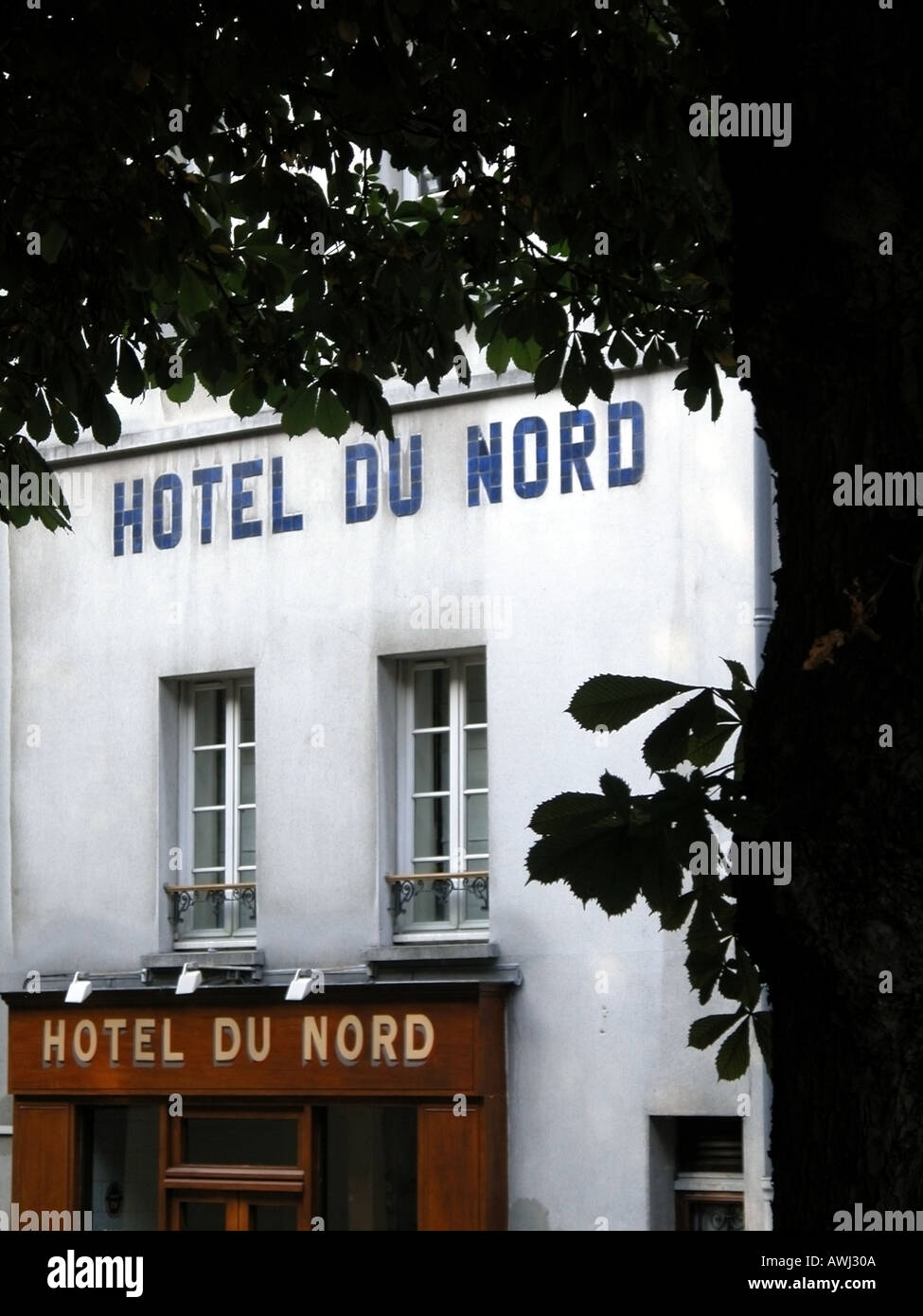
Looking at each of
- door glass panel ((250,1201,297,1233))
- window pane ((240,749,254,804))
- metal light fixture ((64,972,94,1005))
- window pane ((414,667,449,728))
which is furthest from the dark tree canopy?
metal light fixture ((64,972,94,1005))

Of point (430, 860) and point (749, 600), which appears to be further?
point (430, 860)

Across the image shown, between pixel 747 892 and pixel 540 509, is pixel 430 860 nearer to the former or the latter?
pixel 540 509

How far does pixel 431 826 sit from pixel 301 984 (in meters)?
1.35

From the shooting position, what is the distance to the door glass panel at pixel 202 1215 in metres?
15.2

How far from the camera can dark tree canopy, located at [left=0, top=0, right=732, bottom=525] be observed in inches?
275

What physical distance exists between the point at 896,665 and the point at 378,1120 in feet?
36.7

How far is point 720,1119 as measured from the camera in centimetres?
1375

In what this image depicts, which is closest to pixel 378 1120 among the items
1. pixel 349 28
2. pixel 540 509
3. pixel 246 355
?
pixel 540 509

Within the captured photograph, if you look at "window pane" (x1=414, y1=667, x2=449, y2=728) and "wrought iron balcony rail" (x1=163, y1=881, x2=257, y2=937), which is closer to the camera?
"window pane" (x1=414, y1=667, x2=449, y2=728)

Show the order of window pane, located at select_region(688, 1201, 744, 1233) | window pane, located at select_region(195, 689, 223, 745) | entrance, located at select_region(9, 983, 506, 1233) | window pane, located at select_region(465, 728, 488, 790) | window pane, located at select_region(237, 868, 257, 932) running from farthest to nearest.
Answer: window pane, located at select_region(195, 689, 223, 745)
window pane, located at select_region(237, 868, 257, 932)
window pane, located at select_region(465, 728, 488, 790)
entrance, located at select_region(9, 983, 506, 1233)
window pane, located at select_region(688, 1201, 744, 1233)

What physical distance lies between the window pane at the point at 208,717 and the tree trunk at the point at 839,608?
39.7 ft

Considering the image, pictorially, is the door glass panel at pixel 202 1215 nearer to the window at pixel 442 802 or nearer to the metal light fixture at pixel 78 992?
the metal light fixture at pixel 78 992

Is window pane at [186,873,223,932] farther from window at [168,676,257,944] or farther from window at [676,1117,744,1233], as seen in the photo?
window at [676,1117,744,1233]

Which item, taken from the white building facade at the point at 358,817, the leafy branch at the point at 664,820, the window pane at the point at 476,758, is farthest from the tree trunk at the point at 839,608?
the window pane at the point at 476,758
